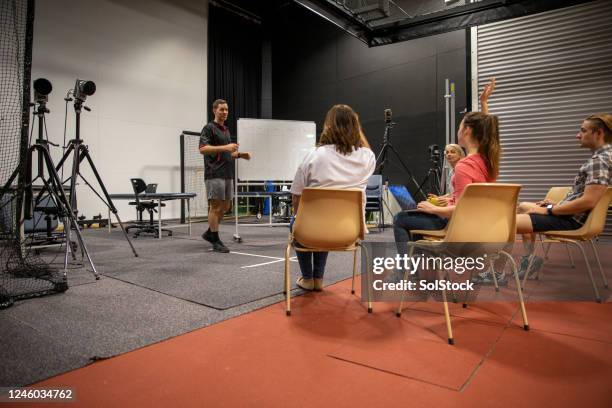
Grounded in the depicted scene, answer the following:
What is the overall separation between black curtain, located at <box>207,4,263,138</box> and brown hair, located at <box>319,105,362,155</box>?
7278 mm

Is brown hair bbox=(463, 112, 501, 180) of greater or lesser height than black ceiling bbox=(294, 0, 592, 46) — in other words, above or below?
below

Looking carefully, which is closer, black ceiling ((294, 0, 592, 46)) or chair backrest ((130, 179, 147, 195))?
black ceiling ((294, 0, 592, 46))

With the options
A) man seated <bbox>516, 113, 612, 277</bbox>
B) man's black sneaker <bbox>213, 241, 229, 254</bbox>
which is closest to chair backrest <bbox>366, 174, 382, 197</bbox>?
man's black sneaker <bbox>213, 241, 229, 254</bbox>

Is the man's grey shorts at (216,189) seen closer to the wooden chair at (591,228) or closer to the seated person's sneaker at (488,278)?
the seated person's sneaker at (488,278)

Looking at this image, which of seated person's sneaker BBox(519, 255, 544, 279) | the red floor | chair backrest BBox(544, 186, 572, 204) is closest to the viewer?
the red floor

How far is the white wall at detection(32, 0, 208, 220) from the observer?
6.66 metres

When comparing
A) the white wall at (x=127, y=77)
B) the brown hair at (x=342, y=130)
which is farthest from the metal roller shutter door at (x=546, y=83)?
the white wall at (x=127, y=77)

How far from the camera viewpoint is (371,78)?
7.99 meters

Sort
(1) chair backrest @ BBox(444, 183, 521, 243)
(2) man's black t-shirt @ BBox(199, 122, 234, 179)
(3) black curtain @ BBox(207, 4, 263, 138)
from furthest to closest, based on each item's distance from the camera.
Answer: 1. (3) black curtain @ BBox(207, 4, 263, 138)
2. (2) man's black t-shirt @ BBox(199, 122, 234, 179)
3. (1) chair backrest @ BBox(444, 183, 521, 243)

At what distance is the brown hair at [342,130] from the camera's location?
7.73 ft

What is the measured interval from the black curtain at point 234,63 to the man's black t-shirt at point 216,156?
5.15 meters

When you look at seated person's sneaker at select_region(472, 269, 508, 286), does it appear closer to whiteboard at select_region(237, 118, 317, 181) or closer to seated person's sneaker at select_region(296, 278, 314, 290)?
seated person's sneaker at select_region(296, 278, 314, 290)

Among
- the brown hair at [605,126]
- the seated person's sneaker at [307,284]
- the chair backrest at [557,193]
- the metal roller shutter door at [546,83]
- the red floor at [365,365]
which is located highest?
the metal roller shutter door at [546,83]

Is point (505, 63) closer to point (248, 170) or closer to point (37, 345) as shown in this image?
point (248, 170)
